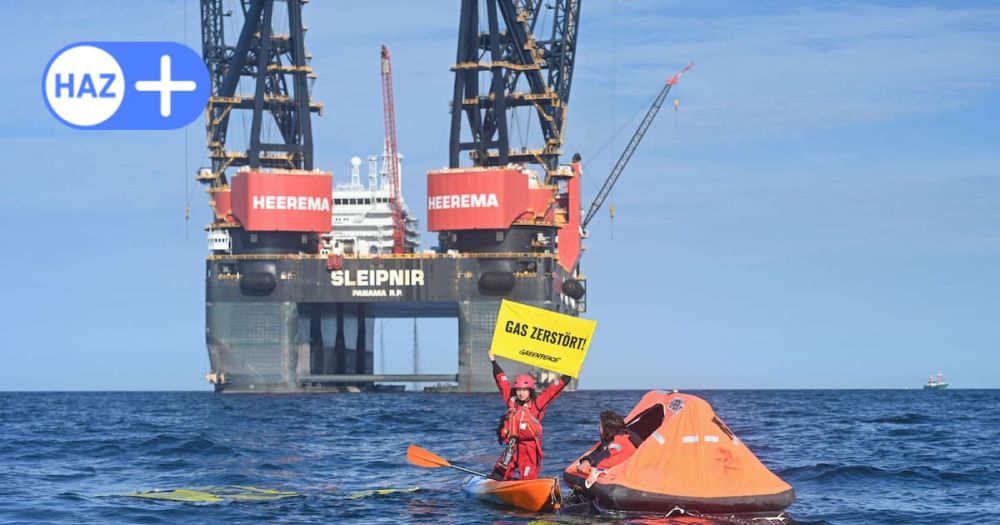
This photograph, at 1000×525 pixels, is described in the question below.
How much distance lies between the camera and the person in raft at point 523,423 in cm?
2352

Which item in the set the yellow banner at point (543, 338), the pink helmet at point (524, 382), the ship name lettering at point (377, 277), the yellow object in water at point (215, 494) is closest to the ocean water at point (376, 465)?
the yellow object in water at point (215, 494)

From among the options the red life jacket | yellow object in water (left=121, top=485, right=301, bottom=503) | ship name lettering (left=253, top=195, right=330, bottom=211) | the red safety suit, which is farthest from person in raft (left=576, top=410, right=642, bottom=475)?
ship name lettering (left=253, top=195, right=330, bottom=211)

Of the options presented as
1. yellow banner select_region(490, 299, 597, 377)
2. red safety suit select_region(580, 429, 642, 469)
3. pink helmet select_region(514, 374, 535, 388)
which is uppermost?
yellow banner select_region(490, 299, 597, 377)

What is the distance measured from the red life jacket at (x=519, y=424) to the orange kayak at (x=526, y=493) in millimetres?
751

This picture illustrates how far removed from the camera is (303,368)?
324ft

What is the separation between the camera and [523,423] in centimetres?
2352

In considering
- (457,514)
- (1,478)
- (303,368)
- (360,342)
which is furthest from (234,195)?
(457,514)

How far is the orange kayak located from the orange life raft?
5.96ft

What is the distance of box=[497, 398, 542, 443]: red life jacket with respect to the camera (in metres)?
23.5

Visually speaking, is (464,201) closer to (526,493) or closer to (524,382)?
(524,382)

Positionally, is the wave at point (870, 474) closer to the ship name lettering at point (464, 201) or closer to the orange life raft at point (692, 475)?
the orange life raft at point (692, 475)

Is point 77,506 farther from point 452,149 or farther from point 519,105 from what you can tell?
point 519,105

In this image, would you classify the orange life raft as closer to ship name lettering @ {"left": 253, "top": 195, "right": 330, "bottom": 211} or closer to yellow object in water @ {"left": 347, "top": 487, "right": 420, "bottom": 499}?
yellow object in water @ {"left": 347, "top": 487, "right": 420, "bottom": 499}

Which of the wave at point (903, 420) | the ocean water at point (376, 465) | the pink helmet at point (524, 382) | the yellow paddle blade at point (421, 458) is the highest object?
the pink helmet at point (524, 382)
